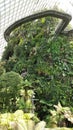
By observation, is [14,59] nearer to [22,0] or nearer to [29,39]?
[29,39]

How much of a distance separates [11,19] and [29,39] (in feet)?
13.1

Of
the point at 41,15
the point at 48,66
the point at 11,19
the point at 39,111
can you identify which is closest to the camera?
the point at 39,111

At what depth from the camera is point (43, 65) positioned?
1080 cm

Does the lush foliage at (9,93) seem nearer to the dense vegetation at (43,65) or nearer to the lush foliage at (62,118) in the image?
the dense vegetation at (43,65)

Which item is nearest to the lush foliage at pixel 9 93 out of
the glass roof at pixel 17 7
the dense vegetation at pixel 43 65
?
the dense vegetation at pixel 43 65

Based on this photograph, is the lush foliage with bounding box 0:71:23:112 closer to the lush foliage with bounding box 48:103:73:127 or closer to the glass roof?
the lush foliage with bounding box 48:103:73:127

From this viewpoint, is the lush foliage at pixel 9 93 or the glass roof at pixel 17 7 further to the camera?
the glass roof at pixel 17 7

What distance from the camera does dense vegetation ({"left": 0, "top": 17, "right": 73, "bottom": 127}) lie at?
953cm

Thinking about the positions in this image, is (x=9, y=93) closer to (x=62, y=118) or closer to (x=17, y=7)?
(x=62, y=118)

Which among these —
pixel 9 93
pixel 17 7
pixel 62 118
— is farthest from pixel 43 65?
pixel 17 7

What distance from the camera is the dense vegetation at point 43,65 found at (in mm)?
9531

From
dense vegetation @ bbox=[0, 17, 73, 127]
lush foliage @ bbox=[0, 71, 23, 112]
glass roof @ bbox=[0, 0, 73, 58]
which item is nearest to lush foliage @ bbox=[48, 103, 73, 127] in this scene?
lush foliage @ bbox=[0, 71, 23, 112]

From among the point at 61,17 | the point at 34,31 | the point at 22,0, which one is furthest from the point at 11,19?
the point at 61,17

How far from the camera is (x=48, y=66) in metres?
10.8
